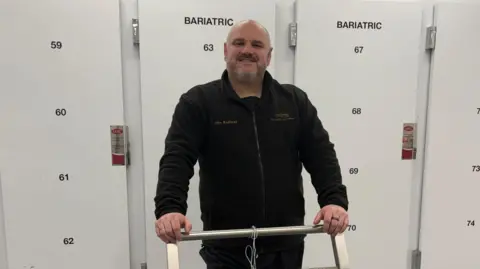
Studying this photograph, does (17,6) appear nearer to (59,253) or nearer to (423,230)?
(59,253)

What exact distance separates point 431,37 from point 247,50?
145 centimetres

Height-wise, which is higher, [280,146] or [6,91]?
[6,91]

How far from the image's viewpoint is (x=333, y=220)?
142 cm

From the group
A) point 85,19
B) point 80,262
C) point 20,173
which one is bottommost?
point 80,262

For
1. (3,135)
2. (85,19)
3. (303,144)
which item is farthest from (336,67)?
(3,135)

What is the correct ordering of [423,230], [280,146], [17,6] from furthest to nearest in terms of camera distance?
[423,230] → [17,6] → [280,146]

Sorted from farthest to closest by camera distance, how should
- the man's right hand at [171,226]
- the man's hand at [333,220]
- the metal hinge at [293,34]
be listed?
1. the metal hinge at [293,34]
2. the man's hand at [333,220]
3. the man's right hand at [171,226]

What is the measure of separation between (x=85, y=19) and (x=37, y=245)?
1.34m

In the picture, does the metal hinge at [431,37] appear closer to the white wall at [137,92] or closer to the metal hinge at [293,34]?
the white wall at [137,92]

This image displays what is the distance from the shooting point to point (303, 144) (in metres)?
1.66

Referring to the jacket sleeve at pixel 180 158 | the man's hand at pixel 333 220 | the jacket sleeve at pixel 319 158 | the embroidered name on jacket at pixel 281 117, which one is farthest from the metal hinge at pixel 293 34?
the man's hand at pixel 333 220

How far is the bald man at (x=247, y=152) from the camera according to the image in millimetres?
Answer: 1548

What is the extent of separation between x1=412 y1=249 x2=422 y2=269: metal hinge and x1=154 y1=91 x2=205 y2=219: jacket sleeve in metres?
1.84

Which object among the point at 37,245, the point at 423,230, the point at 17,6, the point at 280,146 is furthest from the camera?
the point at 423,230
